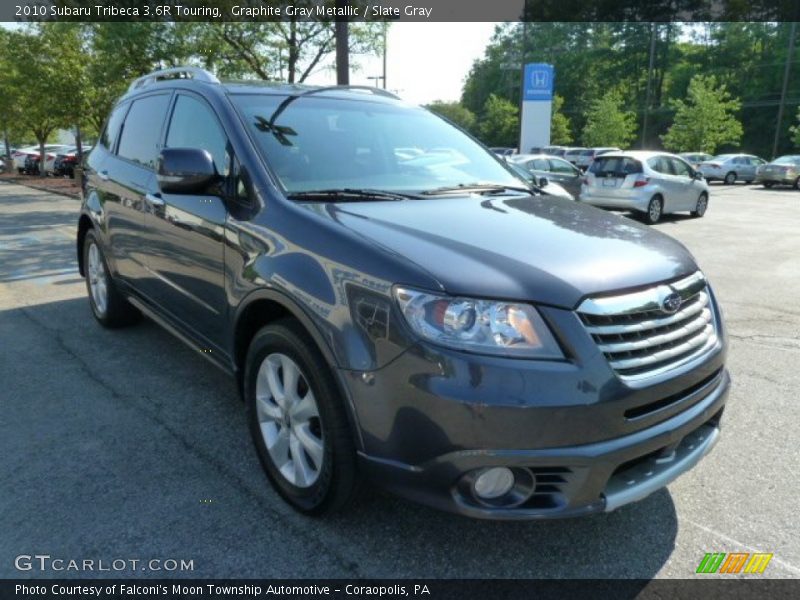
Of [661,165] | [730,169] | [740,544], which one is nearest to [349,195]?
[740,544]

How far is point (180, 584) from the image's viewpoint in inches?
90.4

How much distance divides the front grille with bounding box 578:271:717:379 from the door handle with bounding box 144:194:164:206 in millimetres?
2634

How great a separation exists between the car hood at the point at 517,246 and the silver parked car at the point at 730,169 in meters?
32.7

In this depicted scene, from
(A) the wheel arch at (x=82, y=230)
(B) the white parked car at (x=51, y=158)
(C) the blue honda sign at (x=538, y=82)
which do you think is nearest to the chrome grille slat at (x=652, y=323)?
(A) the wheel arch at (x=82, y=230)

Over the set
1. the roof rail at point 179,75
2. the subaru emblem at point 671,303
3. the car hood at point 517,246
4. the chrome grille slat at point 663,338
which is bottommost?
the chrome grille slat at point 663,338

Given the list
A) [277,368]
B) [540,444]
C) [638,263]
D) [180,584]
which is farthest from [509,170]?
[180,584]

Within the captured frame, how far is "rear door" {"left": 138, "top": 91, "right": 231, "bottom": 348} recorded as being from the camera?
3.12 meters

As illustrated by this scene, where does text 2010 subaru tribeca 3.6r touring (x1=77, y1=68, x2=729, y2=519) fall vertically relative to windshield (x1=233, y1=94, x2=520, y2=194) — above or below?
below

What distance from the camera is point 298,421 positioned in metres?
2.60

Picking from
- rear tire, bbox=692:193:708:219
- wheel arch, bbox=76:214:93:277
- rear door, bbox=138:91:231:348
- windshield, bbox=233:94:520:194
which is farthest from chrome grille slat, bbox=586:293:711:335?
rear tire, bbox=692:193:708:219

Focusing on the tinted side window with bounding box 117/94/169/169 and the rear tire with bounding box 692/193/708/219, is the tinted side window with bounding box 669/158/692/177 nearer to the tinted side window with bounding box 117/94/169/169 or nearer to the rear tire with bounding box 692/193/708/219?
the rear tire with bounding box 692/193/708/219

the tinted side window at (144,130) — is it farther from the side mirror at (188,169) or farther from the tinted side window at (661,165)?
the tinted side window at (661,165)

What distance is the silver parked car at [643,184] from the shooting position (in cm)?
1363

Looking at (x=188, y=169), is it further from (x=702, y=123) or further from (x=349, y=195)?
(x=702, y=123)
